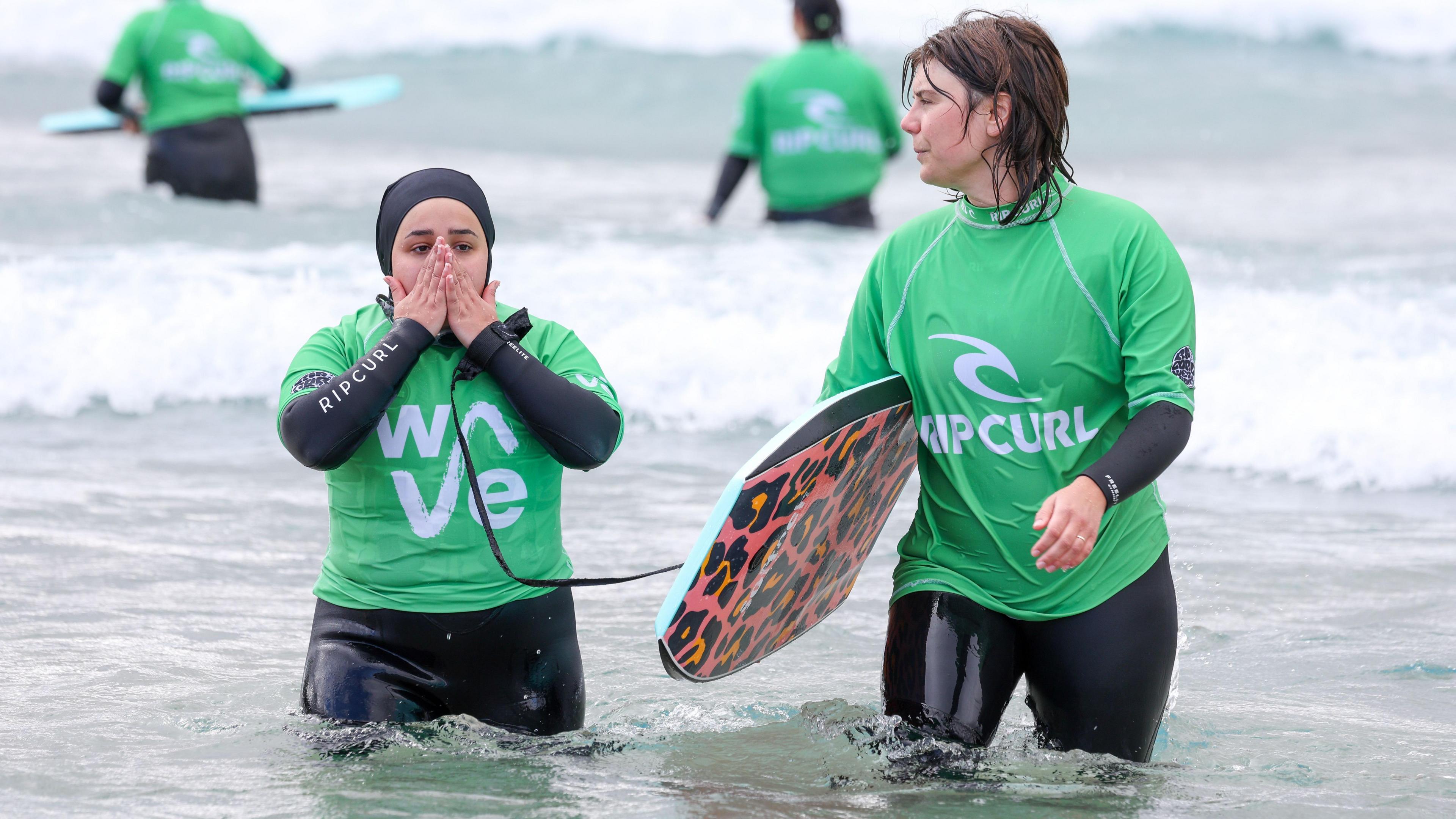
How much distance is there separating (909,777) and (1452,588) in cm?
273

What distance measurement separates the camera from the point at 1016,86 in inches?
116

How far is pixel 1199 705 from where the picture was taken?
13.1 ft

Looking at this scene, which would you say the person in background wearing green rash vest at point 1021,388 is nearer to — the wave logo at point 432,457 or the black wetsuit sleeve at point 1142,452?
the black wetsuit sleeve at point 1142,452

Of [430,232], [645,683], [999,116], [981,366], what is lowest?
[645,683]

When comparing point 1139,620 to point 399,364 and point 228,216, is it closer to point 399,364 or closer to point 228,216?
point 399,364

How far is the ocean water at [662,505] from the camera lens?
318 centimetres

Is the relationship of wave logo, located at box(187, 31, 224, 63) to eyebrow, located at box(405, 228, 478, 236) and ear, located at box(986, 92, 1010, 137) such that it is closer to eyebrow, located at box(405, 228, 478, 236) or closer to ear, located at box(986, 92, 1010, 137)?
eyebrow, located at box(405, 228, 478, 236)

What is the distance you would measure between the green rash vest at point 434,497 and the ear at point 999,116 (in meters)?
0.91

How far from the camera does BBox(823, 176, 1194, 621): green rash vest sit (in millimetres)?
2902

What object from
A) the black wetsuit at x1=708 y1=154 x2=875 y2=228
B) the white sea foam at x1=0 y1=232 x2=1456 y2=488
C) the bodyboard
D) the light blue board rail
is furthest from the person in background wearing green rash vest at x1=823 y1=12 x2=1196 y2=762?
the light blue board rail

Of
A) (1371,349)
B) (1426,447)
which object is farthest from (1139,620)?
(1371,349)

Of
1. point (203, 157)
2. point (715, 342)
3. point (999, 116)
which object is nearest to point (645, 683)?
point (999, 116)

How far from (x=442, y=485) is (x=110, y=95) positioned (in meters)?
7.25

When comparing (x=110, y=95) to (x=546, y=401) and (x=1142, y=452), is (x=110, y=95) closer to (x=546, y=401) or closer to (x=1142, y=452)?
(x=546, y=401)
